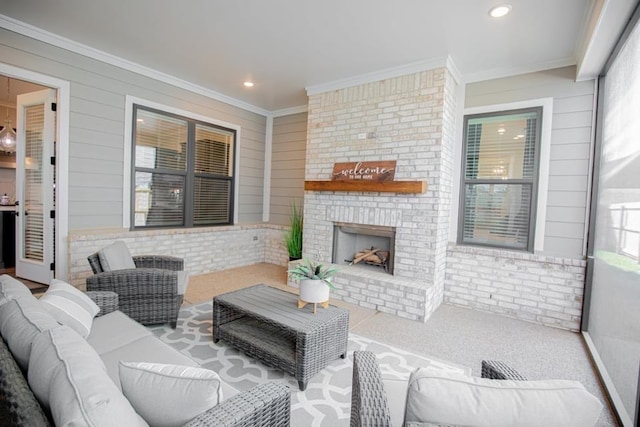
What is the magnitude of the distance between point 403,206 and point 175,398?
130 inches

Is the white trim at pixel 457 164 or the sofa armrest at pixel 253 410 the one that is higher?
the white trim at pixel 457 164

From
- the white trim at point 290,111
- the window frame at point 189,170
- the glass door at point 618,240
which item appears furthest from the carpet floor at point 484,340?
the white trim at point 290,111

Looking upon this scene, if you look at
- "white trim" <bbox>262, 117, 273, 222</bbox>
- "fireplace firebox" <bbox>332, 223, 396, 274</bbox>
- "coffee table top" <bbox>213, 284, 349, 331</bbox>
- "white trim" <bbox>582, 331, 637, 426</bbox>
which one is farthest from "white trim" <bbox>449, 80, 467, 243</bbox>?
"white trim" <bbox>262, 117, 273, 222</bbox>

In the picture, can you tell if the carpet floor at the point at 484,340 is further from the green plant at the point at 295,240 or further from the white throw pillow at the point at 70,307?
the white throw pillow at the point at 70,307

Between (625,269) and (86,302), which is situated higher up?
(625,269)

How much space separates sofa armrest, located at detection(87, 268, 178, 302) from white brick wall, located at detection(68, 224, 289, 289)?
4.42 ft

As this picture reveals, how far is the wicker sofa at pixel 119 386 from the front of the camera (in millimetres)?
975

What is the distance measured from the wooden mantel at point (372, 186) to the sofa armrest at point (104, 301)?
2.81 metres

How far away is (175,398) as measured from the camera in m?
1.11

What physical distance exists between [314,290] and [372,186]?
193 centimetres

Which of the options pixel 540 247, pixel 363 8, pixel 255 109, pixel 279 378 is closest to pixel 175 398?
pixel 279 378

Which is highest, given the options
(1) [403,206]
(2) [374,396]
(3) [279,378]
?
(1) [403,206]

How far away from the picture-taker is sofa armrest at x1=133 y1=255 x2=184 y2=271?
3.55 metres

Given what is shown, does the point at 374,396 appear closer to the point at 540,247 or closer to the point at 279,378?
the point at 279,378
